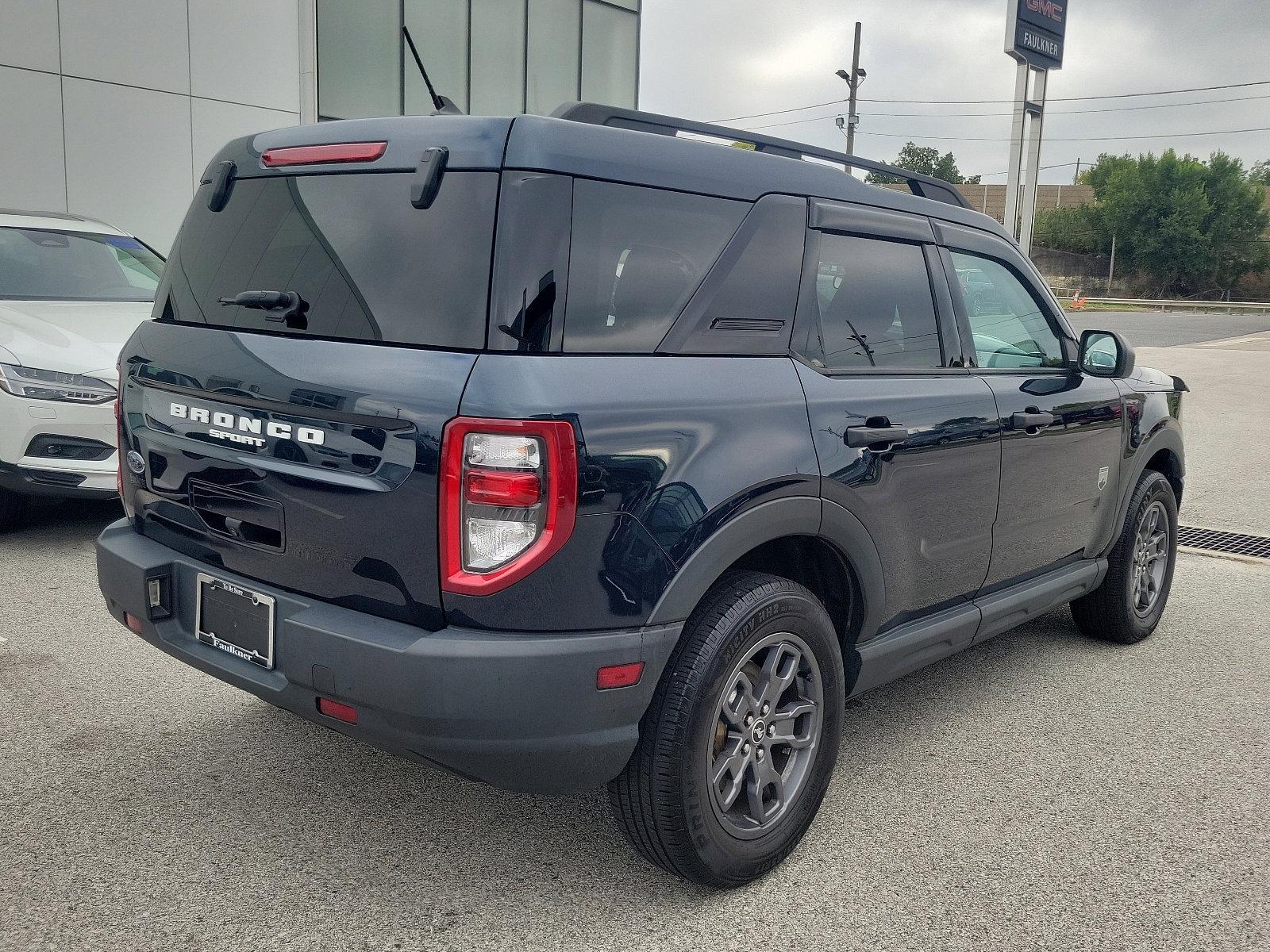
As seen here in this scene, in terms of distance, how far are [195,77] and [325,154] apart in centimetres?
1345

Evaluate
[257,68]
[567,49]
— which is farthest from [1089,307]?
[257,68]

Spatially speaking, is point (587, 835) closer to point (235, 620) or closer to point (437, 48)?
point (235, 620)

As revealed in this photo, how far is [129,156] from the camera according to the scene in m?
13.9

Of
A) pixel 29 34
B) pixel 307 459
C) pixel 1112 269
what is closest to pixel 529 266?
pixel 307 459

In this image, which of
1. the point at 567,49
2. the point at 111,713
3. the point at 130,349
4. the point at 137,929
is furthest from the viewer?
the point at 567,49

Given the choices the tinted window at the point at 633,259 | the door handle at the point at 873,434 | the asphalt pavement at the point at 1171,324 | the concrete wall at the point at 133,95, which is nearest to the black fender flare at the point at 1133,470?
the door handle at the point at 873,434

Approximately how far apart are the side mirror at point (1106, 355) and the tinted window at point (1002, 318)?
0.15 m

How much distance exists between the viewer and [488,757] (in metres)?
2.33

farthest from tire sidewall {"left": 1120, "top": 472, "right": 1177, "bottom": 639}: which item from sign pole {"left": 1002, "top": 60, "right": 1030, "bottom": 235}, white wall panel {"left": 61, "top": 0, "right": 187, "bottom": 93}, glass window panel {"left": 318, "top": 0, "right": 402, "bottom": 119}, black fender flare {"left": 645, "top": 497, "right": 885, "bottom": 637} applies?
sign pole {"left": 1002, "top": 60, "right": 1030, "bottom": 235}

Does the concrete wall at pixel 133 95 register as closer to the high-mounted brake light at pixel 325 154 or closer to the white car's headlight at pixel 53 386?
the white car's headlight at pixel 53 386

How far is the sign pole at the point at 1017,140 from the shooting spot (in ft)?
102

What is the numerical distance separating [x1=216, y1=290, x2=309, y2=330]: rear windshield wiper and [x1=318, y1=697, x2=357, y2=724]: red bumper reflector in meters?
0.88

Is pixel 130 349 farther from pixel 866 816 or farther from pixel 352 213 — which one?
pixel 866 816

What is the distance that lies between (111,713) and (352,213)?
2131 mm
